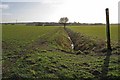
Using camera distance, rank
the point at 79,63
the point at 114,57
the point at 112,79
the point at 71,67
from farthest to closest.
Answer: the point at 114,57
the point at 79,63
the point at 71,67
the point at 112,79

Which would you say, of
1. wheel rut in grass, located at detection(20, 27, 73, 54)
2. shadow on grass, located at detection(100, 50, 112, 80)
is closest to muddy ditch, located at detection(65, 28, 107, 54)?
wheel rut in grass, located at detection(20, 27, 73, 54)

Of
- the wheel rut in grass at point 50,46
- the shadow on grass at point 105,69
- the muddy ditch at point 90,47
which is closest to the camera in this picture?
the shadow on grass at point 105,69

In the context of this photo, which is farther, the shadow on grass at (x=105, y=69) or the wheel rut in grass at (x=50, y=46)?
the wheel rut in grass at (x=50, y=46)

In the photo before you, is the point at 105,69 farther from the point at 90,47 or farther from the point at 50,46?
the point at 50,46

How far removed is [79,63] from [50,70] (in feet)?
7.70

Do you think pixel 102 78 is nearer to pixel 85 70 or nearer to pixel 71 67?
pixel 85 70

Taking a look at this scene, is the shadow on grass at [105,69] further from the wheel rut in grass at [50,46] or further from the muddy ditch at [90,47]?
the wheel rut in grass at [50,46]

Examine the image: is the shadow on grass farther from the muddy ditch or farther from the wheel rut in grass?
the wheel rut in grass

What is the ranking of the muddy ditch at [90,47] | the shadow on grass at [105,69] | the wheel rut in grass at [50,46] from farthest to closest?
the wheel rut in grass at [50,46], the muddy ditch at [90,47], the shadow on grass at [105,69]

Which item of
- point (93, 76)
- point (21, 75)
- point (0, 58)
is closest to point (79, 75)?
point (93, 76)

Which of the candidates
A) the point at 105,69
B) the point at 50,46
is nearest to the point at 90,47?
the point at 50,46

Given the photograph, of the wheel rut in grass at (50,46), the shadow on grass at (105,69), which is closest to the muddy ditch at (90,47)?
the wheel rut in grass at (50,46)

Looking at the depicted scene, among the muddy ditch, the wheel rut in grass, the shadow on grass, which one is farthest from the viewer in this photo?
the wheel rut in grass

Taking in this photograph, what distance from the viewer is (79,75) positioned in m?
10.5
